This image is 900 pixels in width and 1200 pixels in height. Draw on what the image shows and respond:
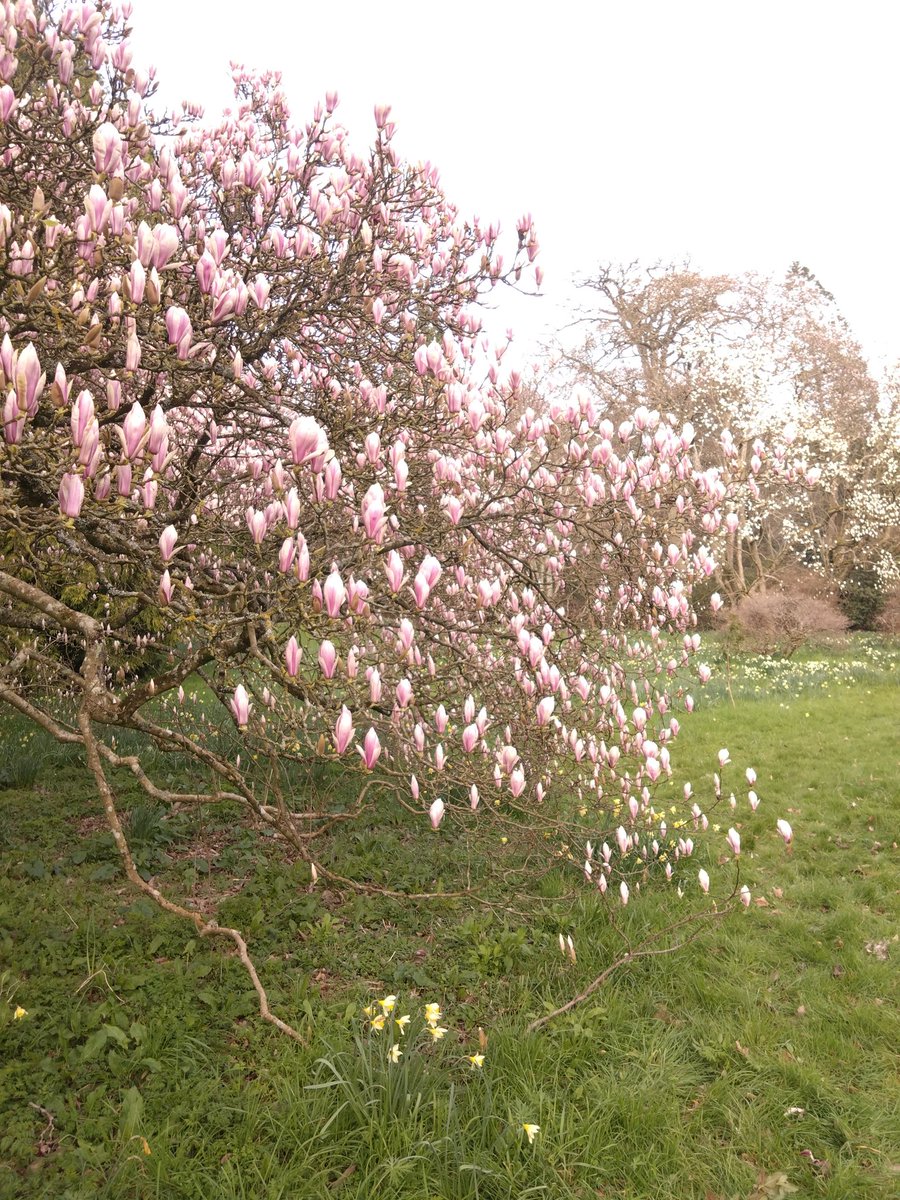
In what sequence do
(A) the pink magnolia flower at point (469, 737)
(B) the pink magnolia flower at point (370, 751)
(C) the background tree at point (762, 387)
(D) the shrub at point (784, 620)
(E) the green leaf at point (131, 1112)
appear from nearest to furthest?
1. (B) the pink magnolia flower at point (370, 751)
2. (E) the green leaf at point (131, 1112)
3. (A) the pink magnolia flower at point (469, 737)
4. (D) the shrub at point (784, 620)
5. (C) the background tree at point (762, 387)

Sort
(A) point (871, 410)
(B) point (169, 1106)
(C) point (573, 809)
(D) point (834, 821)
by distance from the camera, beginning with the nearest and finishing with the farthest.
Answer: (B) point (169, 1106), (C) point (573, 809), (D) point (834, 821), (A) point (871, 410)

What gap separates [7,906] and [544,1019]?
2.83m

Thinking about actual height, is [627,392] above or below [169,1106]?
above

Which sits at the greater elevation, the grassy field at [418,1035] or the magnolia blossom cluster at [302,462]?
the magnolia blossom cluster at [302,462]

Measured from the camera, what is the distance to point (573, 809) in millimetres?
5859

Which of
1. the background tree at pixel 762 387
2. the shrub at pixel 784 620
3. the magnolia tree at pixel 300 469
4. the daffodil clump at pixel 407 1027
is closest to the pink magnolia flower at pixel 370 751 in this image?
the magnolia tree at pixel 300 469

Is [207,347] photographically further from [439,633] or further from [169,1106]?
[169,1106]

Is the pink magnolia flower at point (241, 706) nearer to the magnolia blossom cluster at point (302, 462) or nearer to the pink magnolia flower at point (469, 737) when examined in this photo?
the magnolia blossom cluster at point (302, 462)

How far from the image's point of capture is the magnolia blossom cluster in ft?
7.84

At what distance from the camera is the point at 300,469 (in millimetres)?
2303

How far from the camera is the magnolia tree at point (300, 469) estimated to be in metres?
2.37

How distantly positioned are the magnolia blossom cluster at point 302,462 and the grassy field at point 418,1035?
782 millimetres

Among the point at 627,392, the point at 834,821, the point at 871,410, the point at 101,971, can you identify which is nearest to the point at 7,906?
the point at 101,971

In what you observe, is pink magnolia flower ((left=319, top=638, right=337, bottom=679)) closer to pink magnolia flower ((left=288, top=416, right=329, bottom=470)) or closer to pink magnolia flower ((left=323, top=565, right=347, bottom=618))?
pink magnolia flower ((left=323, top=565, right=347, bottom=618))
